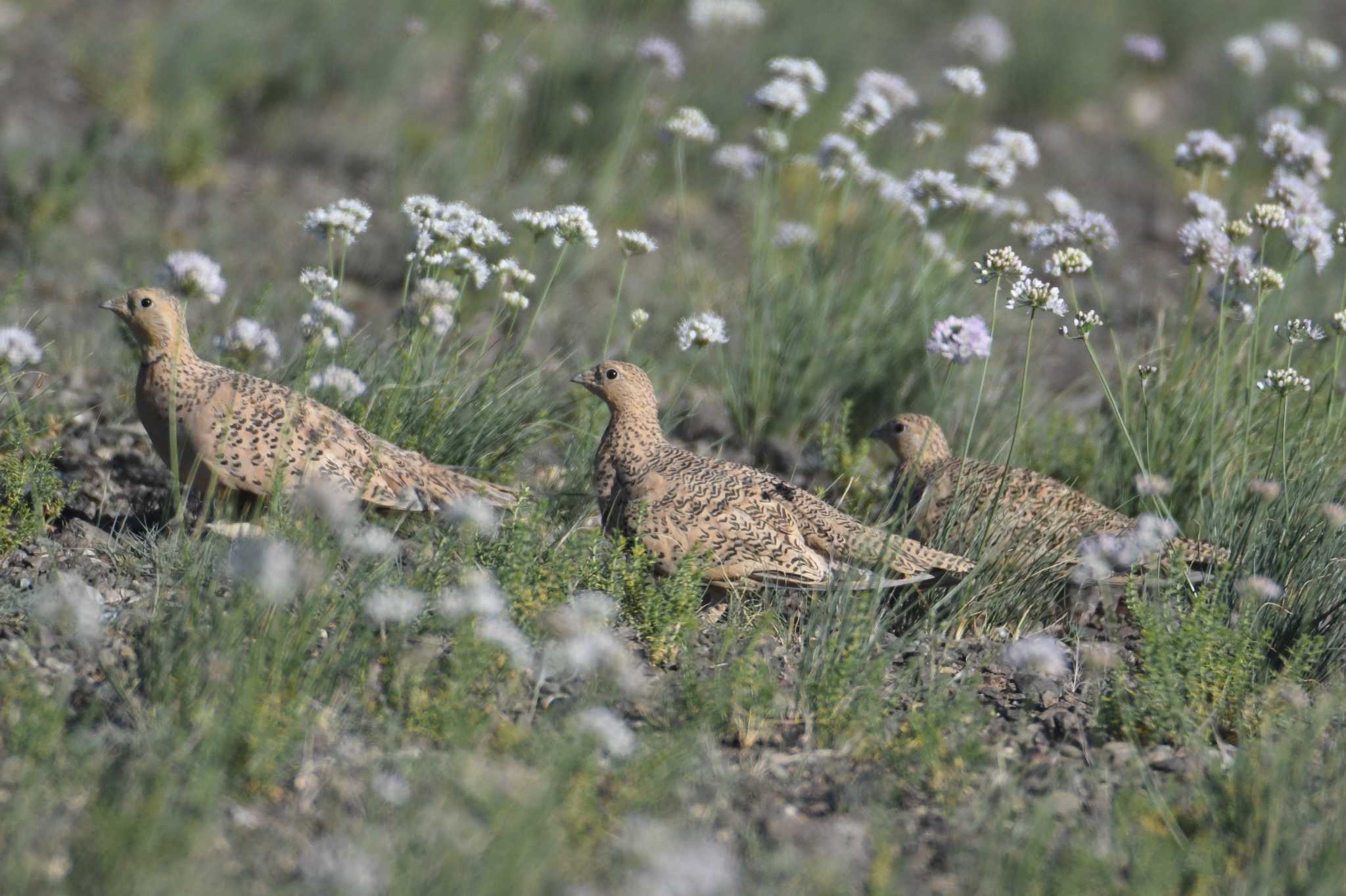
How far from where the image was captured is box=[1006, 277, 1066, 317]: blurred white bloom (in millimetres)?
4355

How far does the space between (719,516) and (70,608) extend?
2191 millimetres

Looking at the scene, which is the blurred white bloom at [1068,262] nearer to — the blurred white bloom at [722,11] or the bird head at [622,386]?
the bird head at [622,386]

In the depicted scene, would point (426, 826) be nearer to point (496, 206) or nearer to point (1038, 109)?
point (496, 206)

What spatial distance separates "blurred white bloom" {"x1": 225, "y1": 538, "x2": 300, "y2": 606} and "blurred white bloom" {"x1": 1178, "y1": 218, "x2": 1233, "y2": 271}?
11.8ft

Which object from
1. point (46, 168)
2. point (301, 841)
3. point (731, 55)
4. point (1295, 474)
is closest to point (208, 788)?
point (301, 841)

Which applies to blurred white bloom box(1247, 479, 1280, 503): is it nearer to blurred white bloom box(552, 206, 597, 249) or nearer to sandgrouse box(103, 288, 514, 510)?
blurred white bloom box(552, 206, 597, 249)

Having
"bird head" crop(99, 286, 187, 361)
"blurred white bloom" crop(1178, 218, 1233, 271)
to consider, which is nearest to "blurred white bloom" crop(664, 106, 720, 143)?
"blurred white bloom" crop(1178, 218, 1233, 271)

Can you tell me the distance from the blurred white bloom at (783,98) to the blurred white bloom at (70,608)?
355cm

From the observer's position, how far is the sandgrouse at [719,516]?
4785 millimetres

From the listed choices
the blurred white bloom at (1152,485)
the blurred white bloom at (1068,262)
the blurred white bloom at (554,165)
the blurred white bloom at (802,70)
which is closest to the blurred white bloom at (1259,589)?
the blurred white bloom at (1152,485)

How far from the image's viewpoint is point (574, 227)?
16.5ft

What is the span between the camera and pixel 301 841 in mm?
3268

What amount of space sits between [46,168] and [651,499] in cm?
563

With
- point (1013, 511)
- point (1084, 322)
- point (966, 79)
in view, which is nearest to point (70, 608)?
point (1084, 322)
